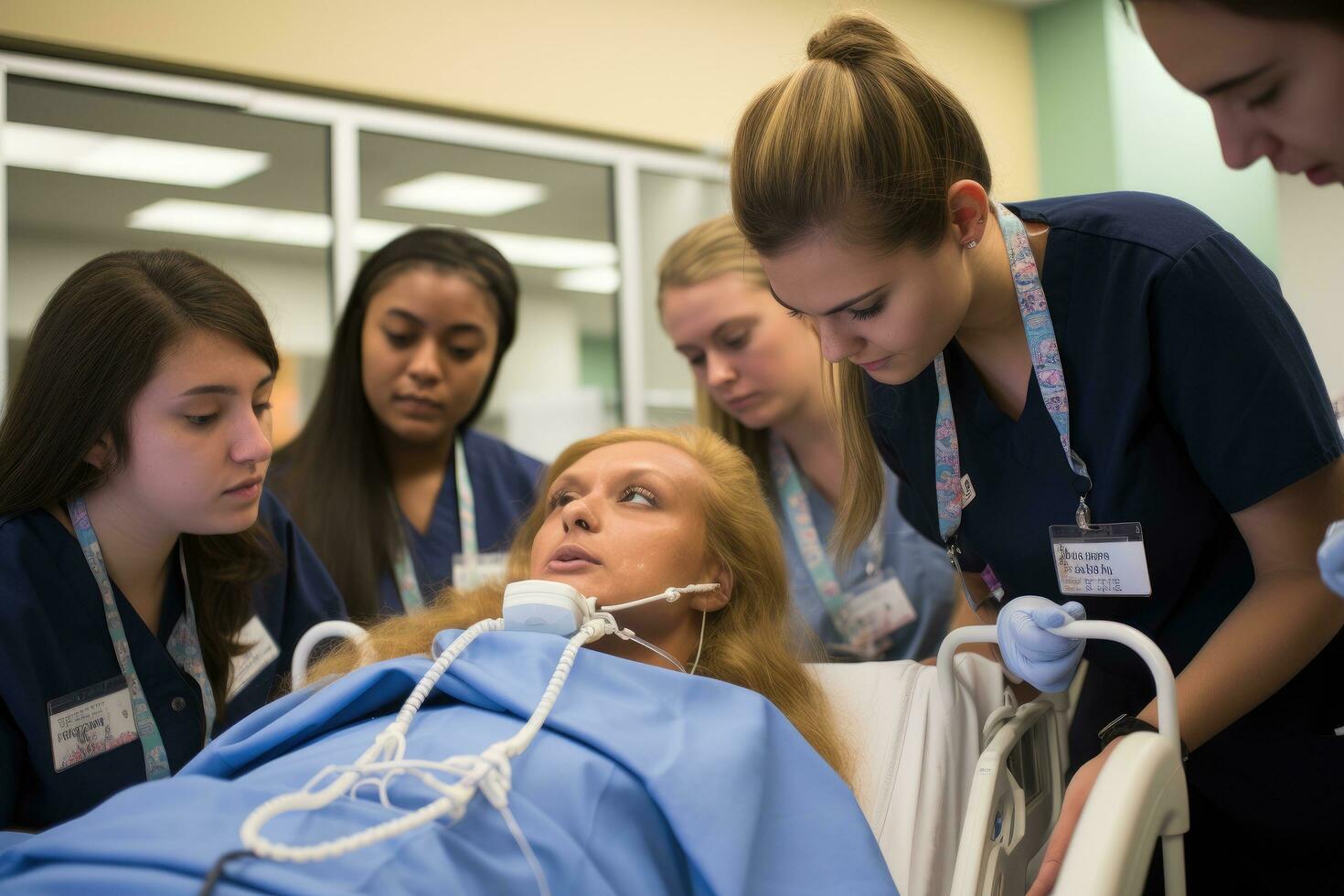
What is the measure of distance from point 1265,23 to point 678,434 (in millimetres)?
1234

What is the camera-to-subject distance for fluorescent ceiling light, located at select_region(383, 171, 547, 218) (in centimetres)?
368

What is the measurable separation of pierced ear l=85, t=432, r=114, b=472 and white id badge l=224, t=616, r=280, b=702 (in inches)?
16.0

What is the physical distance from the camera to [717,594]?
1803mm

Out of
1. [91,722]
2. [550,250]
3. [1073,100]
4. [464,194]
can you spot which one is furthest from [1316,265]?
[91,722]

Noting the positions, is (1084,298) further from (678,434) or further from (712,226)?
(712,226)

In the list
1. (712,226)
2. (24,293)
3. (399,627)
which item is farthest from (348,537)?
(24,293)

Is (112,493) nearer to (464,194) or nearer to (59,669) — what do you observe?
(59,669)

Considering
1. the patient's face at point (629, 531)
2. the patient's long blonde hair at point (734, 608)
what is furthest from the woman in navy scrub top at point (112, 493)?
the patient's face at point (629, 531)

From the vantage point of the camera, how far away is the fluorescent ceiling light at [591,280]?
4055 mm

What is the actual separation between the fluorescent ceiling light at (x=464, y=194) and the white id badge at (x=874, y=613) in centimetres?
211

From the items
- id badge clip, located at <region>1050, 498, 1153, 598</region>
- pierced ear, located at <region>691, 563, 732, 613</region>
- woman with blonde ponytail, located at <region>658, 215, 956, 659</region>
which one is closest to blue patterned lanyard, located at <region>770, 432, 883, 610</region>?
woman with blonde ponytail, located at <region>658, 215, 956, 659</region>

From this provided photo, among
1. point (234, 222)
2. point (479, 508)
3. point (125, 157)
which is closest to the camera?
point (479, 508)

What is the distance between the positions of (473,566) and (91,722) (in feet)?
3.21

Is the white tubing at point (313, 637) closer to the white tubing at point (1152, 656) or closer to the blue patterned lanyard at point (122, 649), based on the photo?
the blue patterned lanyard at point (122, 649)
